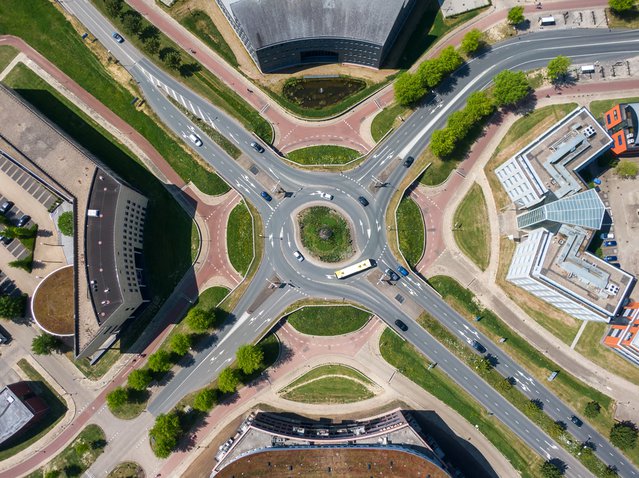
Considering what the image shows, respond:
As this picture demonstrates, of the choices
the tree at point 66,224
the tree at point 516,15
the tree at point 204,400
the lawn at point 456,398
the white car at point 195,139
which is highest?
the tree at point 516,15

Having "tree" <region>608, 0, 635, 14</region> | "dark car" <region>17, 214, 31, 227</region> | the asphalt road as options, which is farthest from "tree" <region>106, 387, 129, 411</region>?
"tree" <region>608, 0, 635, 14</region>

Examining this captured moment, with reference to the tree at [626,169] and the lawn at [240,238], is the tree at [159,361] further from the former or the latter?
the tree at [626,169]

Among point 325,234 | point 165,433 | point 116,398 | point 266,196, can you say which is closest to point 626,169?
point 325,234

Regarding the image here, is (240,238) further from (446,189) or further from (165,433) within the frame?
(446,189)

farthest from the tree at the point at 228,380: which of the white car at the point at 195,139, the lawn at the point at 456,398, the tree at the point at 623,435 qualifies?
the tree at the point at 623,435

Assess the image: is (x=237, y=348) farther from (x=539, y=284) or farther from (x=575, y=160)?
(x=575, y=160)

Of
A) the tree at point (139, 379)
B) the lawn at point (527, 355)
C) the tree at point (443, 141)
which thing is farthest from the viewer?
the tree at point (443, 141)

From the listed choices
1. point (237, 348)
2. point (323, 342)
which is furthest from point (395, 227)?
point (237, 348)
